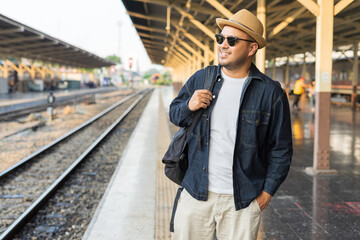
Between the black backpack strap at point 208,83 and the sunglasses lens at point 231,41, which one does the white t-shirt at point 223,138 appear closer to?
the black backpack strap at point 208,83

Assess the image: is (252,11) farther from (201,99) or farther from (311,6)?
(201,99)

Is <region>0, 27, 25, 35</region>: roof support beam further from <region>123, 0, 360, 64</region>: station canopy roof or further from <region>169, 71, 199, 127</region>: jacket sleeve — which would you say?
<region>169, 71, 199, 127</region>: jacket sleeve

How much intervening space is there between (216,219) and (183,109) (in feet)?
2.10

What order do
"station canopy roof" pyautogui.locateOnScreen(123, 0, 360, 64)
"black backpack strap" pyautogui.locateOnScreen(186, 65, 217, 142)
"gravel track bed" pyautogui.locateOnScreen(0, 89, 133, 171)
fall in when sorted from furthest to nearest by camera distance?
1. "station canopy roof" pyautogui.locateOnScreen(123, 0, 360, 64)
2. "gravel track bed" pyautogui.locateOnScreen(0, 89, 133, 171)
3. "black backpack strap" pyautogui.locateOnScreen(186, 65, 217, 142)

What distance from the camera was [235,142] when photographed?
6.77 feet

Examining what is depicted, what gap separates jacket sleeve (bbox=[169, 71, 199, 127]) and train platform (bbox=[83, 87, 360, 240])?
2081mm

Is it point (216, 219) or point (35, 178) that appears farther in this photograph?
point (35, 178)

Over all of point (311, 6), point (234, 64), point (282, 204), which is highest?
point (311, 6)

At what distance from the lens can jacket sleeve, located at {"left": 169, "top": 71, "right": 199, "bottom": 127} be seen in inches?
84.4

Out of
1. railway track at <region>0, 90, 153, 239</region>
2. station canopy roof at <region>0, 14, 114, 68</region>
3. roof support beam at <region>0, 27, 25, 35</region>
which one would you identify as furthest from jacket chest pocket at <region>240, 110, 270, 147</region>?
roof support beam at <region>0, 27, 25, 35</region>

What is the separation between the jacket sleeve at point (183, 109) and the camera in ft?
7.03

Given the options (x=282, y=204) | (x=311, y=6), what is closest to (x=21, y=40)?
(x=311, y=6)

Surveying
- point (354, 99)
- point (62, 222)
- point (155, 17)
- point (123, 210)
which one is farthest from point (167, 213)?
point (354, 99)

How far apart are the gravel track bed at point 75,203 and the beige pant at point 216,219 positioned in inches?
116
